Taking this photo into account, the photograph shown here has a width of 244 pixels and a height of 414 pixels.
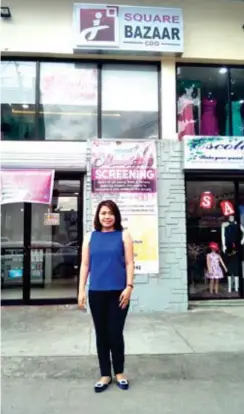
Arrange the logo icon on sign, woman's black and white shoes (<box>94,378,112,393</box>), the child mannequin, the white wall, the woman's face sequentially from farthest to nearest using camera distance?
the child mannequin < the white wall < the logo icon on sign < the woman's face < woman's black and white shoes (<box>94,378,112,393</box>)

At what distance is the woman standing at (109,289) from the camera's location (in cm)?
419

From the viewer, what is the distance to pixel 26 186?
306 inches

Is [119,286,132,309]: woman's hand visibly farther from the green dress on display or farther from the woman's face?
the green dress on display

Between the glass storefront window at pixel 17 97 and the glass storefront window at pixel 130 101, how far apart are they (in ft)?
4.72

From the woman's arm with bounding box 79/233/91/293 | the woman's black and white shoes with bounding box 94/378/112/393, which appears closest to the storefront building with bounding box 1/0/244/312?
the woman's arm with bounding box 79/233/91/293

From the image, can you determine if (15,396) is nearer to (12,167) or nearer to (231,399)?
(231,399)

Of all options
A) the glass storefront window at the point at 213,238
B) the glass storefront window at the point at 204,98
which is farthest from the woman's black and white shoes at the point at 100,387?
the glass storefront window at the point at 204,98

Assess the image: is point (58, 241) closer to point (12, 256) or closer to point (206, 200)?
point (12, 256)

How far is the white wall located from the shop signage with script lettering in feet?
5.84

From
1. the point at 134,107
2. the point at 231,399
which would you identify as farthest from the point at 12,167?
the point at 231,399

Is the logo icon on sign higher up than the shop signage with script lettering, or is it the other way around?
the logo icon on sign

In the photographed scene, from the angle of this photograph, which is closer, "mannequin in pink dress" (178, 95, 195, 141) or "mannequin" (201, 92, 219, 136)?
"mannequin in pink dress" (178, 95, 195, 141)

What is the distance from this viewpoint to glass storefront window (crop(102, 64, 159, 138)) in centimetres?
852

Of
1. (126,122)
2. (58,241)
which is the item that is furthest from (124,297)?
(126,122)
